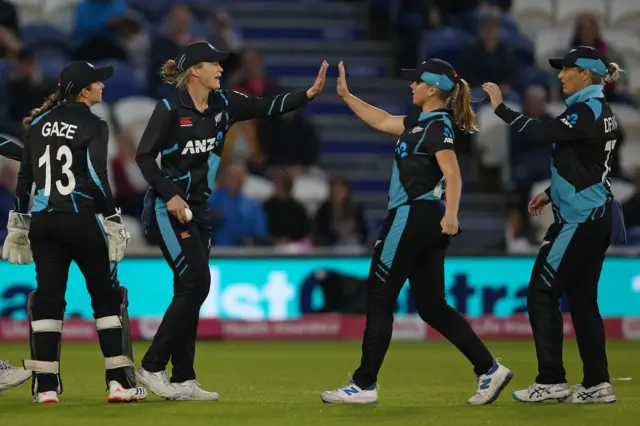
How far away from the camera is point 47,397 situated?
891 cm

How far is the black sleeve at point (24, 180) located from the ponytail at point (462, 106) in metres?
2.83

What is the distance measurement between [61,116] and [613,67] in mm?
3716

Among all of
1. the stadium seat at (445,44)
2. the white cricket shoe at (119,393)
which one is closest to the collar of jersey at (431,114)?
the white cricket shoe at (119,393)

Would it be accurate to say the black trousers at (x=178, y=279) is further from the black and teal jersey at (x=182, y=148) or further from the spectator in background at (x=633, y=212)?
the spectator in background at (x=633, y=212)

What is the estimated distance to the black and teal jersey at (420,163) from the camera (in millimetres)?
8766

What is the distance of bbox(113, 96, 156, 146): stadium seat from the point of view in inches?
691

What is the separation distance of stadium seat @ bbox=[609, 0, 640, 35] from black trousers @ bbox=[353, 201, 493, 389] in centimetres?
1338

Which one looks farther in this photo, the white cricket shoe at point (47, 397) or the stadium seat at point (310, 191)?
the stadium seat at point (310, 191)

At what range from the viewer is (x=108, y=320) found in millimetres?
8938

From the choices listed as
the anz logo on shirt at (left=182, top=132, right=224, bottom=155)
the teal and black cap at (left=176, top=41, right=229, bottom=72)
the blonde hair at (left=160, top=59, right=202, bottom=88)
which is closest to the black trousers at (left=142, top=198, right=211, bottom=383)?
the anz logo on shirt at (left=182, top=132, right=224, bottom=155)

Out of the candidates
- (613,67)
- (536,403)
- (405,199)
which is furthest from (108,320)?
(613,67)

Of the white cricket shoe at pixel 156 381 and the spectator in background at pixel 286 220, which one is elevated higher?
the white cricket shoe at pixel 156 381

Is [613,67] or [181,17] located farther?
[181,17]

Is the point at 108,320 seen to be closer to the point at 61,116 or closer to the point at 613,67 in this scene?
the point at 61,116
